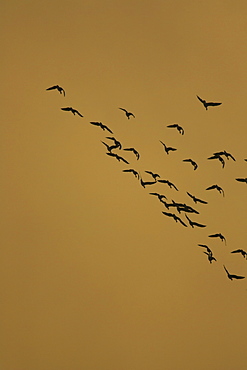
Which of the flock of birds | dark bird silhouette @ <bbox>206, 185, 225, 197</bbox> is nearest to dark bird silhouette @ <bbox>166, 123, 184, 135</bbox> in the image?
the flock of birds

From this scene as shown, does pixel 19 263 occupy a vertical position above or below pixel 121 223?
below

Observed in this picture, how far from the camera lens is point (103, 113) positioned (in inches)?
93.6

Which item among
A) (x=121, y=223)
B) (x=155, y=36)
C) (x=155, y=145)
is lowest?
(x=121, y=223)

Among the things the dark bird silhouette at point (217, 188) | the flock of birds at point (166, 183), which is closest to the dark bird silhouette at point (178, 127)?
the flock of birds at point (166, 183)

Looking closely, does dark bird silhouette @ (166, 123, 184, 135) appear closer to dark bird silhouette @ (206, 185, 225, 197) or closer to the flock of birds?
the flock of birds

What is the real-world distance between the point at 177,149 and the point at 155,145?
91 millimetres

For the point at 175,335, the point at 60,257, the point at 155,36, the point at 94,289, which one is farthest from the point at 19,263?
the point at 155,36

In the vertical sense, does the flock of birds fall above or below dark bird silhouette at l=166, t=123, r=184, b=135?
below

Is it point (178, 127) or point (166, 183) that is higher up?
point (178, 127)

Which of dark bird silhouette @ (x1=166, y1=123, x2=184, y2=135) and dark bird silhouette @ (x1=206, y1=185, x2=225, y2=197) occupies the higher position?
dark bird silhouette @ (x1=166, y1=123, x2=184, y2=135)

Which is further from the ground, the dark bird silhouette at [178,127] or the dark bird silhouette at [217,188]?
the dark bird silhouette at [178,127]

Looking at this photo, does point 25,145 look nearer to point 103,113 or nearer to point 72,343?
point 103,113

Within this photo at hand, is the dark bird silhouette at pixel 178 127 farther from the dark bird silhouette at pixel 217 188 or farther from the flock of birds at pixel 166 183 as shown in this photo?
the dark bird silhouette at pixel 217 188

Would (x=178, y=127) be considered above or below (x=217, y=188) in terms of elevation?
above
